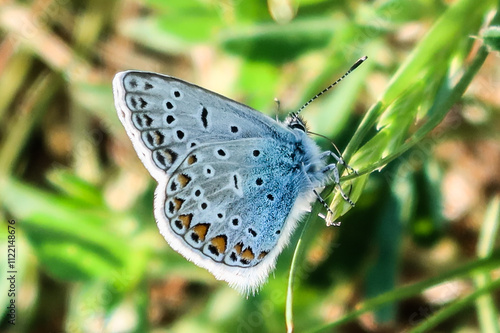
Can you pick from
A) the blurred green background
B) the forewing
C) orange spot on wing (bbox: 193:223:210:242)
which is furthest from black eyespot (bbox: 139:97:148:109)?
the blurred green background

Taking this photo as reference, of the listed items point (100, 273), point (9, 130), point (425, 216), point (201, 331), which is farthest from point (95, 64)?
point (425, 216)

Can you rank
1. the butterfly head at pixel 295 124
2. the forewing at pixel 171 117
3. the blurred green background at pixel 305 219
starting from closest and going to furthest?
the forewing at pixel 171 117 → the butterfly head at pixel 295 124 → the blurred green background at pixel 305 219

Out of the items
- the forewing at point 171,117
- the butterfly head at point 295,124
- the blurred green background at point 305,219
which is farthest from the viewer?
the blurred green background at point 305,219

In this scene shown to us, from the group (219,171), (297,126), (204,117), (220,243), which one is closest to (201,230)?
(220,243)

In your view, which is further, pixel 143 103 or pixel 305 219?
pixel 305 219

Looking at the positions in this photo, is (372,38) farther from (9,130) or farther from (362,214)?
(9,130)

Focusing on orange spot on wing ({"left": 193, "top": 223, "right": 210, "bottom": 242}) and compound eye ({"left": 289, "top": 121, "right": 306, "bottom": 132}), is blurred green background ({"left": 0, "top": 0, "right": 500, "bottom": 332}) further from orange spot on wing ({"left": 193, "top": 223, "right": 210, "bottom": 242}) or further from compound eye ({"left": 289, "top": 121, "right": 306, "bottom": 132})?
orange spot on wing ({"left": 193, "top": 223, "right": 210, "bottom": 242})

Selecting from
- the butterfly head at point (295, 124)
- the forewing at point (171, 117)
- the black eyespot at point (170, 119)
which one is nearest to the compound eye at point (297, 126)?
the butterfly head at point (295, 124)

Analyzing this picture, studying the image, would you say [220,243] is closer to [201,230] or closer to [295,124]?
[201,230]

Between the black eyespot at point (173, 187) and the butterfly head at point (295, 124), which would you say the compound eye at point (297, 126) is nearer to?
the butterfly head at point (295, 124)
